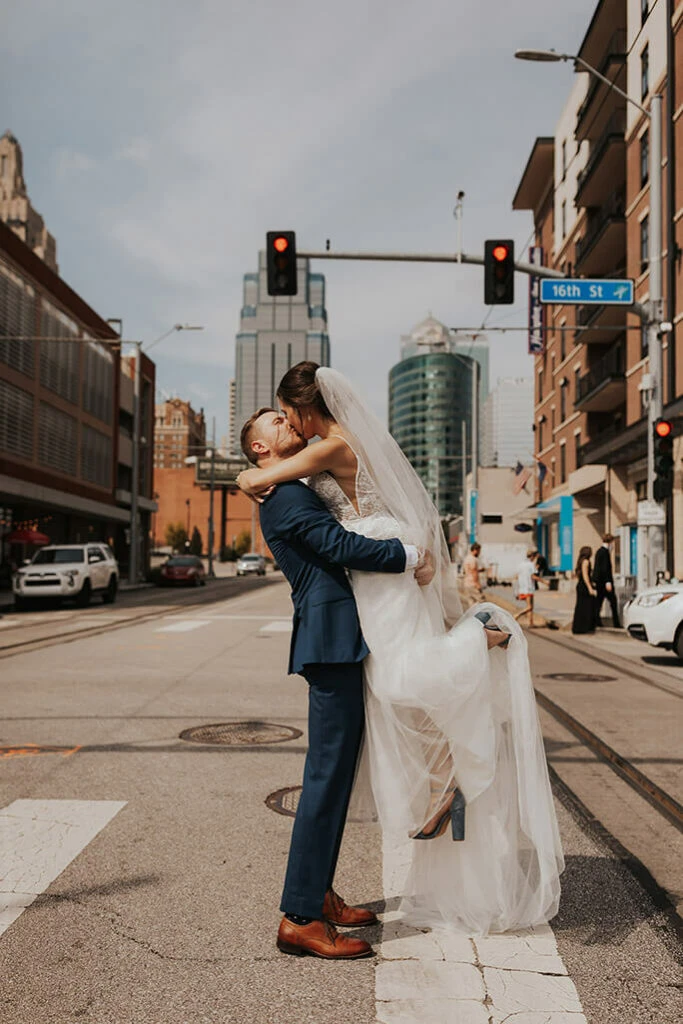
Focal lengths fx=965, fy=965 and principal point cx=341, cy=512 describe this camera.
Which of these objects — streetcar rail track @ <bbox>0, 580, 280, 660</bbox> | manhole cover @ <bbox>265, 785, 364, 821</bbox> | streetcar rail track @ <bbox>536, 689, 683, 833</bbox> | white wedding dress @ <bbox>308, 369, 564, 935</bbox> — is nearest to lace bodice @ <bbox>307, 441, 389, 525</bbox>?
white wedding dress @ <bbox>308, 369, 564, 935</bbox>

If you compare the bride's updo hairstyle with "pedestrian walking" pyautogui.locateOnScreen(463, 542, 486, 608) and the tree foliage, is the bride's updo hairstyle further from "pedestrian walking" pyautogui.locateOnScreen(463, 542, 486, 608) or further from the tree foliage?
the tree foliage

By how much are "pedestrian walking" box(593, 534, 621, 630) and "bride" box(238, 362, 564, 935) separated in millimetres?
14398

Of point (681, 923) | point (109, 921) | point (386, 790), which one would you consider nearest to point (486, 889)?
point (386, 790)

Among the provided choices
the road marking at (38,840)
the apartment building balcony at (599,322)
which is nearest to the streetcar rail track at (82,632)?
the road marking at (38,840)

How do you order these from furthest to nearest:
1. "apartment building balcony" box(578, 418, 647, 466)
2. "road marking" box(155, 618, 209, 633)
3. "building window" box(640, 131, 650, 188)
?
1. "building window" box(640, 131, 650, 188)
2. "apartment building balcony" box(578, 418, 647, 466)
3. "road marking" box(155, 618, 209, 633)

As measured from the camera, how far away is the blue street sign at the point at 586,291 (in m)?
16.4

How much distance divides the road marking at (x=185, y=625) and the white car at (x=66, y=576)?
5413mm

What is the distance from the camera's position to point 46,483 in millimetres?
42250

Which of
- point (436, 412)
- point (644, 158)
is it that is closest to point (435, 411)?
point (436, 412)

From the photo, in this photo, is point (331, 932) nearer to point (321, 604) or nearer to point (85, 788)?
point (321, 604)

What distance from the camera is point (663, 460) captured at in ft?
52.0

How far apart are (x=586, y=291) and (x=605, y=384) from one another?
17660mm

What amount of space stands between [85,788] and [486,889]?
2.89m

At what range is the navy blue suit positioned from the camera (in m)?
3.23
